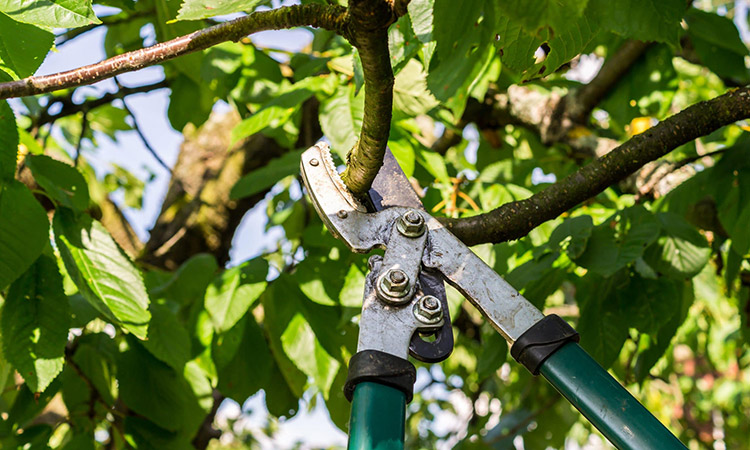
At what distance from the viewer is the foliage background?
121 centimetres

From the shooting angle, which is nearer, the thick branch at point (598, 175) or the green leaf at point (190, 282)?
the thick branch at point (598, 175)

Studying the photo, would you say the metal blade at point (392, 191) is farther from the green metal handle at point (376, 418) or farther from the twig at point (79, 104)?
the twig at point (79, 104)

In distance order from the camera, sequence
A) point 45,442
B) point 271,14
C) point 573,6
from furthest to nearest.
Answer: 1. point 45,442
2. point 271,14
3. point 573,6

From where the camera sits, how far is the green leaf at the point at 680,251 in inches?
58.9

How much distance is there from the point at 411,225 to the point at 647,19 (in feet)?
1.74

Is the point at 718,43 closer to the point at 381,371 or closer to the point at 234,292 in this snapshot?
the point at 234,292

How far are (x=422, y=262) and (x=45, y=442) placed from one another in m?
1.12

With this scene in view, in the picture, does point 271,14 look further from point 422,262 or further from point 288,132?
point 288,132

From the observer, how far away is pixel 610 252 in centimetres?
139

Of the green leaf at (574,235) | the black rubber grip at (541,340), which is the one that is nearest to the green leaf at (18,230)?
the black rubber grip at (541,340)

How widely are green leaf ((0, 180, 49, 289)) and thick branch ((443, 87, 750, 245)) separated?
0.71 metres

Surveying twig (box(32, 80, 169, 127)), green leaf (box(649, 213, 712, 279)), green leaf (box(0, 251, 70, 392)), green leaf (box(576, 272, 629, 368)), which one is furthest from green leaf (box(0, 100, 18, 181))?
twig (box(32, 80, 169, 127))

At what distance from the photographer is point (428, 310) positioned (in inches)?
37.0

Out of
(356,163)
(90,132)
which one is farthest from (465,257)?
(90,132)
